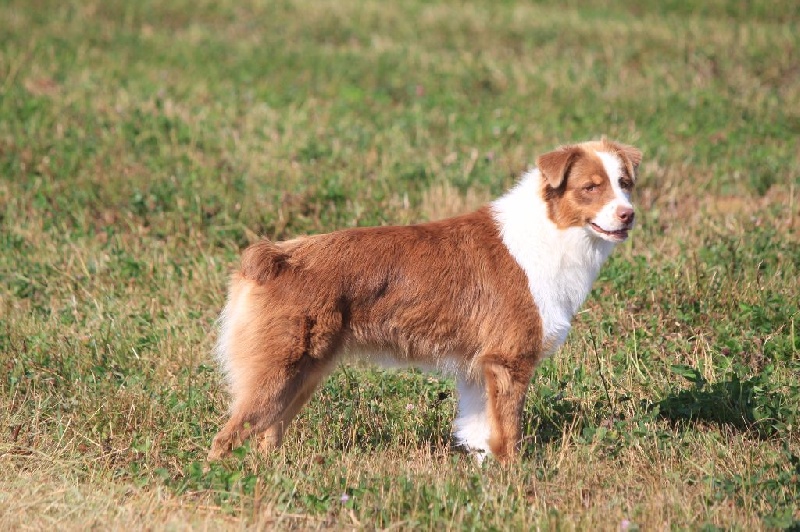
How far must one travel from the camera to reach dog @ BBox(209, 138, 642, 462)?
4.98m

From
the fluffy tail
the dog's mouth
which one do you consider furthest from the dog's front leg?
the fluffy tail

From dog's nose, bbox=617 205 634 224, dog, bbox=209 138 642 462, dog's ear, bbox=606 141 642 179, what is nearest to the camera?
dog, bbox=209 138 642 462

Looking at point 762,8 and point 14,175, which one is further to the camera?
point 762,8

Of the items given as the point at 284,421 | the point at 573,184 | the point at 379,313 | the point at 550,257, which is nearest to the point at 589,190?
the point at 573,184

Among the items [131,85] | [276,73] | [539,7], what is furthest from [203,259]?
[539,7]

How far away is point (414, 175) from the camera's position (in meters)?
9.68

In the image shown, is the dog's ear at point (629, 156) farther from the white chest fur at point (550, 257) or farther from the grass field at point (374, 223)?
the grass field at point (374, 223)

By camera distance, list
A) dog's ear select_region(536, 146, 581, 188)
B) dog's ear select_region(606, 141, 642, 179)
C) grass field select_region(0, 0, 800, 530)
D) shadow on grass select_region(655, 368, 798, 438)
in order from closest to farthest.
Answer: grass field select_region(0, 0, 800, 530)
dog's ear select_region(536, 146, 581, 188)
dog's ear select_region(606, 141, 642, 179)
shadow on grass select_region(655, 368, 798, 438)

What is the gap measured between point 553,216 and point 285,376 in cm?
184

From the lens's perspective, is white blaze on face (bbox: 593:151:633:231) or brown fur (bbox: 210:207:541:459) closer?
brown fur (bbox: 210:207:541:459)

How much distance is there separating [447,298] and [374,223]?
10.7ft

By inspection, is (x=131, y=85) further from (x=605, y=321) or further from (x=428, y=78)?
(x=605, y=321)

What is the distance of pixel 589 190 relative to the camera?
541 centimetres

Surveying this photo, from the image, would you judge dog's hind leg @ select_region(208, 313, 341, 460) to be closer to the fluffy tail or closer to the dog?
the dog
